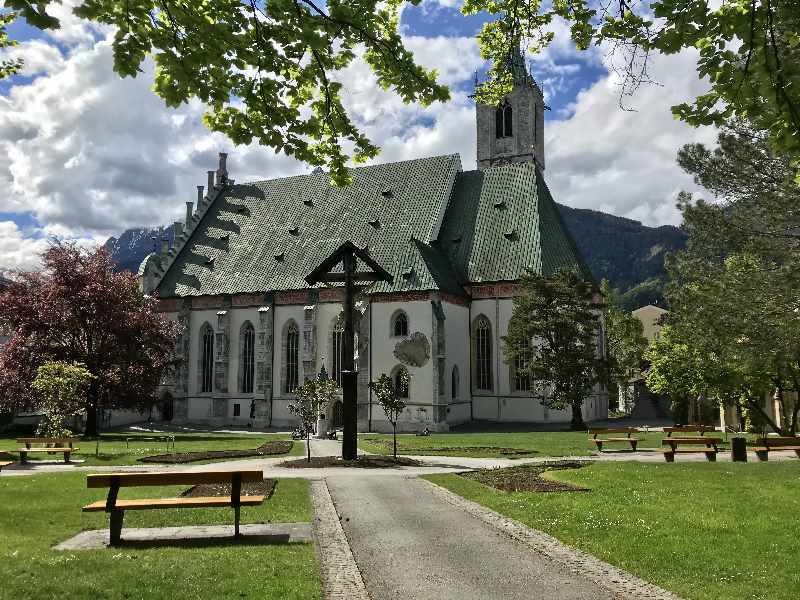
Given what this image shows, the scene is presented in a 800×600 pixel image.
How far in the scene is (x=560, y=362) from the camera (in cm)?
3788

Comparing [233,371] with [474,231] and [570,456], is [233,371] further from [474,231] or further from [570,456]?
[570,456]

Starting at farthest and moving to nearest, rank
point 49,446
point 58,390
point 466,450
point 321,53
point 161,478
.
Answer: point 466,450, point 58,390, point 49,446, point 161,478, point 321,53

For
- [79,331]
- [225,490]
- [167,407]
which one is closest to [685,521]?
[225,490]

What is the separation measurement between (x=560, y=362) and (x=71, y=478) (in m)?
27.0

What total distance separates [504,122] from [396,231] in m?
22.7

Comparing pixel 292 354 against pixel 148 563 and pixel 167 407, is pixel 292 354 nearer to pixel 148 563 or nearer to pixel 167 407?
pixel 167 407

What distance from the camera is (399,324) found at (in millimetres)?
43969

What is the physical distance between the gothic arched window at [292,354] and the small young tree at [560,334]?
642 inches

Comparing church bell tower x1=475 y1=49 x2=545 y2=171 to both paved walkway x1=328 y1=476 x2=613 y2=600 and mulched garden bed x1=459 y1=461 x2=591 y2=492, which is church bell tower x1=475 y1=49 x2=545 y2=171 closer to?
mulched garden bed x1=459 y1=461 x2=591 y2=492

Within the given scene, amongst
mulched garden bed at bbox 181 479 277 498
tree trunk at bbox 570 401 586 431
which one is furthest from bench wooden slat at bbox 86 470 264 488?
tree trunk at bbox 570 401 586 431

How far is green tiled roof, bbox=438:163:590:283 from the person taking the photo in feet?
149

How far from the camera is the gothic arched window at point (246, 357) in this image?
49656mm

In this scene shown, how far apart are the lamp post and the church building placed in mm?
17492

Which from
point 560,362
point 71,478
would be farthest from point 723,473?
point 560,362
